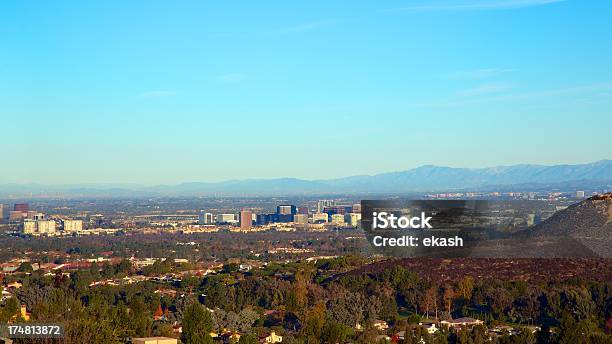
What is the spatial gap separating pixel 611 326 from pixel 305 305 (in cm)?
1525


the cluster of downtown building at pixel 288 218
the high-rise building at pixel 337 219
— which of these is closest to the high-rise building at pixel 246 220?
the cluster of downtown building at pixel 288 218

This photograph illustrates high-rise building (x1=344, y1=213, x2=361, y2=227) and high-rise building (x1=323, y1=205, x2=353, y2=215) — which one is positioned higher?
high-rise building (x1=323, y1=205, x2=353, y2=215)

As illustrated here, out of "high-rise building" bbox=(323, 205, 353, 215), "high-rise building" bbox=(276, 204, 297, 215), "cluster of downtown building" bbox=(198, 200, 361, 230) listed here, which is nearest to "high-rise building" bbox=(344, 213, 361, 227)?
"cluster of downtown building" bbox=(198, 200, 361, 230)

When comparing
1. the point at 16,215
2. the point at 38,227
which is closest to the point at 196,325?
the point at 38,227

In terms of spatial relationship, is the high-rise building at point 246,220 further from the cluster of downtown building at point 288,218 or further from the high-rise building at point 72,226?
the high-rise building at point 72,226

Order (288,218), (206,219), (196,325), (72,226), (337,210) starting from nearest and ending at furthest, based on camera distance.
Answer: (196,325), (72,226), (288,218), (206,219), (337,210)

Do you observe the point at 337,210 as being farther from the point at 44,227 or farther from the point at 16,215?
the point at 16,215

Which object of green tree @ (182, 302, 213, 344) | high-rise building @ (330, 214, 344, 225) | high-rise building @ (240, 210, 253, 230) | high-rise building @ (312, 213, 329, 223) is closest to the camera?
green tree @ (182, 302, 213, 344)

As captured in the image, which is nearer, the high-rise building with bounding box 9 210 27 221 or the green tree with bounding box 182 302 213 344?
the green tree with bounding box 182 302 213 344

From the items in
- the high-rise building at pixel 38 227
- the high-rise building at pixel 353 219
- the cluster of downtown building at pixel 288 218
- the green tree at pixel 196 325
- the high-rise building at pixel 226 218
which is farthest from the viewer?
the high-rise building at pixel 226 218

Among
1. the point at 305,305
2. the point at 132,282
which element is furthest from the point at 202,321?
the point at 132,282
